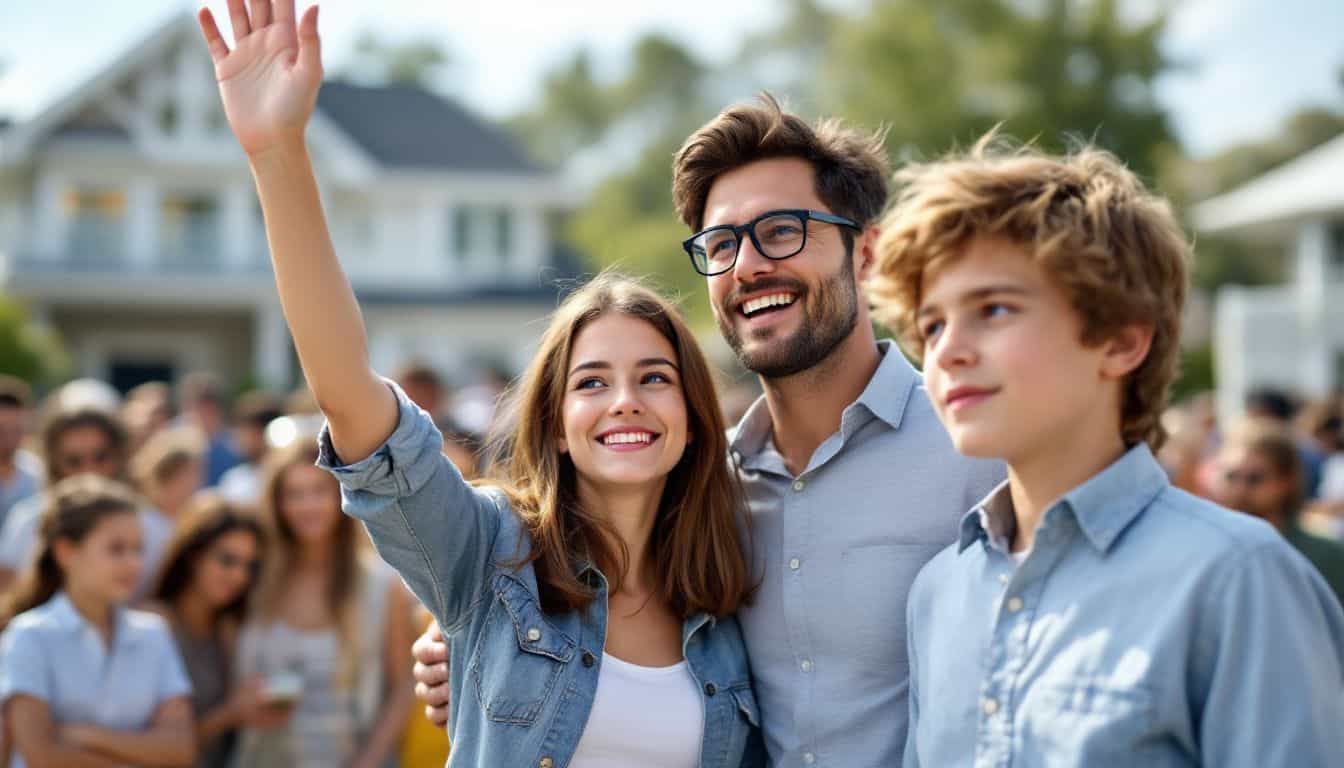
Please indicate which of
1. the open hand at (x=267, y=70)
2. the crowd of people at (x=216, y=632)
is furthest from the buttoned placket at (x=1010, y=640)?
the crowd of people at (x=216, y=632)

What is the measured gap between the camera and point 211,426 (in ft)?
39.3

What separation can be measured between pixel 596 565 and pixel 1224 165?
185 feet

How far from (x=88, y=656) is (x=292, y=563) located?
3.37ft

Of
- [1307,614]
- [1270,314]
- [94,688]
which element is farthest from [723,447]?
[1270,314]

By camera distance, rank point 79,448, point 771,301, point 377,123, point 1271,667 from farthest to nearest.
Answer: point 377,123, point 79,448, point 771,301, point 1271,667

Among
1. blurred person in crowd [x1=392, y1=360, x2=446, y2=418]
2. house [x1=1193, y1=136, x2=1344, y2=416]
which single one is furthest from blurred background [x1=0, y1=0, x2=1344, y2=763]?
blurred person in crowd [x1=392, y1=360, x2=446, y2=418]

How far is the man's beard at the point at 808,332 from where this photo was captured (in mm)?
3236

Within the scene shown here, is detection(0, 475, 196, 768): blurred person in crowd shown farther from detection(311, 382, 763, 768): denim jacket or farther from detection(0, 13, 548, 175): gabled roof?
detection(0, 13, 548, 175): gabled roof

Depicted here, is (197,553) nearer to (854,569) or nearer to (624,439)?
(624,439)

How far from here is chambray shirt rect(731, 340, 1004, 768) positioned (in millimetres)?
2994

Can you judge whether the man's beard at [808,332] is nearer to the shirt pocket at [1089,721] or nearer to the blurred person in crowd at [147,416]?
the shirt pocket at [1089,721]

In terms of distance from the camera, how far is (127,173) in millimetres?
28641

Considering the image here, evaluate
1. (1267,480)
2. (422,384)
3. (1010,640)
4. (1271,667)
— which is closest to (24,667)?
(1010,640)

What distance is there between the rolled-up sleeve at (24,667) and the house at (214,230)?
22.5 meters
